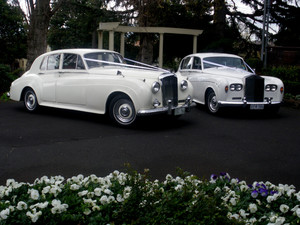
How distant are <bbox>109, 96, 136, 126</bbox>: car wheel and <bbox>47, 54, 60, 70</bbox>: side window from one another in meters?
2.25

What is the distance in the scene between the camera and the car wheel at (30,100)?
394 inches

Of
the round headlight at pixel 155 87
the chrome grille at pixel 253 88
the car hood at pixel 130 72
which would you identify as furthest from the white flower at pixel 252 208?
the chrome grille at pixel 253 88

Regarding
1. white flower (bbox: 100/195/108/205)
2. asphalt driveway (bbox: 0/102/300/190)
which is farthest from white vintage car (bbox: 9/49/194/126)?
white flower (bbox: 100/195/108/205)

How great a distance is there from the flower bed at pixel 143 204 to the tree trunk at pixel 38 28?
520 inches

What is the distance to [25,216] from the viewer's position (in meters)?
2.82

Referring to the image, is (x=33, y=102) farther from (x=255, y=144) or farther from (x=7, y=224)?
(x=7, y=224)

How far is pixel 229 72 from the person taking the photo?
1062 cm

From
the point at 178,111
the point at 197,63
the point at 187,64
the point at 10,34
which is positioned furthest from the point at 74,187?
the point at 10,34

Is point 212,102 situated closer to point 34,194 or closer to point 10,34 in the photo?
point 34,194

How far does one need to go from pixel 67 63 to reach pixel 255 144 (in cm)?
509

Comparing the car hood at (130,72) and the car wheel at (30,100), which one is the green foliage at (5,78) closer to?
the car wheel at (30,100)

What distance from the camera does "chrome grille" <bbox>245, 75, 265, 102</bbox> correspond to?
9.85 m

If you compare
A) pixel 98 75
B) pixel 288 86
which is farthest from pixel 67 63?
pixel 288 86

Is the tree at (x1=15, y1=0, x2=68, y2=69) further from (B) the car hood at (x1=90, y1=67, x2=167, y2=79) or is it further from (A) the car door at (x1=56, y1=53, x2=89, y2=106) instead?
(B) the car hood at (x1=90, y1=67, x2=167, y2=79)
